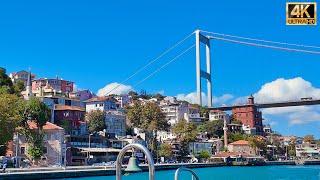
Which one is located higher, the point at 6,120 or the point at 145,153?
the point at 6,120

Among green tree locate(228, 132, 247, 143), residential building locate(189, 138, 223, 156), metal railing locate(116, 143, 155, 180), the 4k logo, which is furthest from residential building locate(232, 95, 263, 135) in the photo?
metal railing locate(116, 143, 155, 180)

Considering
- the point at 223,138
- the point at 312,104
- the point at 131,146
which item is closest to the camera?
the point at 131,146

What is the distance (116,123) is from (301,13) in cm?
6060

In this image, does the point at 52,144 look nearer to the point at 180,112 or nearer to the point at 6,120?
the point at 6,120

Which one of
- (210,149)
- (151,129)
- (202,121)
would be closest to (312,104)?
(151,129)

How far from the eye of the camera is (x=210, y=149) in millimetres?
80500

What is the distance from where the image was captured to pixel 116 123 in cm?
6650

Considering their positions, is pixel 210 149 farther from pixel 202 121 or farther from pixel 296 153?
pixel 296 153

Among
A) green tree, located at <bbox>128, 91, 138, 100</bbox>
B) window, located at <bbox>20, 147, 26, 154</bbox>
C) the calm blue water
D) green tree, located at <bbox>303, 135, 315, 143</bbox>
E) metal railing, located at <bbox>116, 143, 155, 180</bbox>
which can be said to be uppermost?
green tree, located at <bbox>128, 91, 138, 100</bbox>

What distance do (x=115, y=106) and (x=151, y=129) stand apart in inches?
524

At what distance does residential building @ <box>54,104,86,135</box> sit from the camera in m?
56.0

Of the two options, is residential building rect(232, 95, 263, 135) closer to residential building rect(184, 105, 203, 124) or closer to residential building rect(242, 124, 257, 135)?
residential building rect(242, 124, 257, 135)

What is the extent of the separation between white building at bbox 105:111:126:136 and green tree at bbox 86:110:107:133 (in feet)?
6.57

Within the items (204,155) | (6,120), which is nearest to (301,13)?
(6,120)
